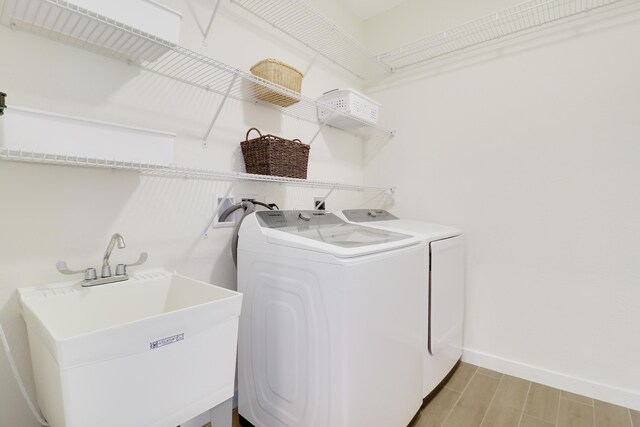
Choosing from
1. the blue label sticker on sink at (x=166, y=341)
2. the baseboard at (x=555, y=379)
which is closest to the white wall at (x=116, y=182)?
the blue label sticker on sink at (x=166, y=341)

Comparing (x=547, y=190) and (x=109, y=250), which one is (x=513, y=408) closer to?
(x=547, y=190)

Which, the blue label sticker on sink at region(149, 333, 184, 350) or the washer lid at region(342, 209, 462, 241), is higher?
the washer lid at region(342, 209, 462, 241)

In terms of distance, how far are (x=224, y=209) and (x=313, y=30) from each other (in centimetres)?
140

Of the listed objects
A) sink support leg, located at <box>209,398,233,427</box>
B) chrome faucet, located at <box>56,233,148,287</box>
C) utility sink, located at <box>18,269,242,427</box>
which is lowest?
sink support leg, located at <box>209,398,233,427</box>

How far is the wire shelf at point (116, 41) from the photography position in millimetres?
938

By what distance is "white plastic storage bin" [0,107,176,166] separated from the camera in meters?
0.85

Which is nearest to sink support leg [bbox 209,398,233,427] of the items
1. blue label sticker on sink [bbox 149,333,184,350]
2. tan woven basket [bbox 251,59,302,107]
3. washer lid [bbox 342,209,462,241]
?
blue label sticker on sink [bbox 149,333,184,350]

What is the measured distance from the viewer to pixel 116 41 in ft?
3.66

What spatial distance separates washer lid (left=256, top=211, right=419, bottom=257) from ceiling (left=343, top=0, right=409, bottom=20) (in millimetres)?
1908

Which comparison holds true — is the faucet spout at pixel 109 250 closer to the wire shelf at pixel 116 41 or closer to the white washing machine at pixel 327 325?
the white washing machine at pixel 327 325

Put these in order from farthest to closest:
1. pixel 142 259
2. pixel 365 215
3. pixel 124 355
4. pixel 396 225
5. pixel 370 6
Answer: pixel 370 6 < pixel 365 215 < pixel 396 225 < pixel 142 259 < pixel 124 355

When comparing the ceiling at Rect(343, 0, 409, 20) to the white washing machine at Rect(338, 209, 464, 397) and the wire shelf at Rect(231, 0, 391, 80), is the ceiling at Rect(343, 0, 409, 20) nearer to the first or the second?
the wire shelf at Rect(231, 0, 391, 80)

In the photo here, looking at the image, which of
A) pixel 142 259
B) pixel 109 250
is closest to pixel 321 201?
pixel 142 259

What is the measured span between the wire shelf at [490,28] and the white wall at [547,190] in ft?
0.24
